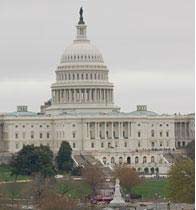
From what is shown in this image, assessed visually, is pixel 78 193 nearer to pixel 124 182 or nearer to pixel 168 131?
pixel 124 182

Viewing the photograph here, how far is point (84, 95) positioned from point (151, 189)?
54381 mm

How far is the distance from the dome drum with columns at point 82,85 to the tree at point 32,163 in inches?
1239

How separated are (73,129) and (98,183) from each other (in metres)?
49.6

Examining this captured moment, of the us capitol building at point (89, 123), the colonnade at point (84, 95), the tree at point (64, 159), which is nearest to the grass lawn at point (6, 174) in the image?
the tree at point (64, 159)

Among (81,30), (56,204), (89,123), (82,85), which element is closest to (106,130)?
(89,123)

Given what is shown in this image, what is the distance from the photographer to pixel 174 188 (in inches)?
4173

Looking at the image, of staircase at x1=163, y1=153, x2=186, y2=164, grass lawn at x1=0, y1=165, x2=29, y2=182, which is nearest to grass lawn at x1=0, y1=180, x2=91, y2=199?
grass lawn at x1=0, y1=165, x2=29, y2=182

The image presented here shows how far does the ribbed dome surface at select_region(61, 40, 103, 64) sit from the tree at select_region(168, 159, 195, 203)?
78.7 m

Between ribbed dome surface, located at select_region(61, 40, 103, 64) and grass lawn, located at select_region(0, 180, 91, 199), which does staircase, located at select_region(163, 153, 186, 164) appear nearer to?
ribbed dome surface, located at select_region(61, 40, 103, 64)

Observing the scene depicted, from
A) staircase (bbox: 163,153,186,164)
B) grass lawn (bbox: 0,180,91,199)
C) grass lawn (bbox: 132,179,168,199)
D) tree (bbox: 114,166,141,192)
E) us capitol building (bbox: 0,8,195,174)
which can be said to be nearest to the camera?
grass lawn (bbox: 0,180,91,199)

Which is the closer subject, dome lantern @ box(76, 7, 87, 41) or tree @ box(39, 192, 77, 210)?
tree @ box(39, 192, 77, 210)

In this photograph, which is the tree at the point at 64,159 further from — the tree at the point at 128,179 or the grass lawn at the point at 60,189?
the tree at the point at 128,179

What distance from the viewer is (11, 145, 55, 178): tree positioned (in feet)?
485

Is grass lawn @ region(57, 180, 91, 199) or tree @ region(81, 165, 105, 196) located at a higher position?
tree @ region(81, 165, 105, 196)
